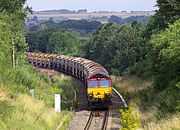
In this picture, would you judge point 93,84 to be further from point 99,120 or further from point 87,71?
point 87,71

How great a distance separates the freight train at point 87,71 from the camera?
31.1 metres

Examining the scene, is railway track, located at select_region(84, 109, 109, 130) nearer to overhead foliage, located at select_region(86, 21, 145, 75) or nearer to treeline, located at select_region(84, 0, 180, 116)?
treeline, located at select_region(84, 0, 180, 116)

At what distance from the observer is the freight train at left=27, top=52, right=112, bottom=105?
102 ft

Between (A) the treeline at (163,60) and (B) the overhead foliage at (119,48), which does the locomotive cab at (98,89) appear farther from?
(B) the overhead foliage at (119,48)

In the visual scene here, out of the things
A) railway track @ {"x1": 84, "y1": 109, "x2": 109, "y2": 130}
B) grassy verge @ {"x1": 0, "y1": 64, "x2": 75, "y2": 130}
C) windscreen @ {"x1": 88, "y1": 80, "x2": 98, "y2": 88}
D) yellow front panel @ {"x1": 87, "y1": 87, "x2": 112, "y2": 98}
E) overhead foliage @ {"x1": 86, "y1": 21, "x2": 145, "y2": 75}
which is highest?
grassy verge @ {"x1": 0, "y1": 64, "x2": 75, "y2": 130}

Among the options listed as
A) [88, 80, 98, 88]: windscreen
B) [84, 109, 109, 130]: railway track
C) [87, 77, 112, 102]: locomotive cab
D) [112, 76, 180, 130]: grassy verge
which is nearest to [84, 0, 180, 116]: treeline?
[112, 76, 180, 130]: grassy verge

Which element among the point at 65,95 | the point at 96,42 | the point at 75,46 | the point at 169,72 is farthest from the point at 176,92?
the point at 75,46

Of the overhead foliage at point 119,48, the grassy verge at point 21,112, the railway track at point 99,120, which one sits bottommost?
the overhead foliage at point 119,48

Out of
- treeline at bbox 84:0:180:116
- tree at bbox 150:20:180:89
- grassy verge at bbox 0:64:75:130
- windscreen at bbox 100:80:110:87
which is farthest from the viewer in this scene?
windscreen at bbox 100:80:110:87

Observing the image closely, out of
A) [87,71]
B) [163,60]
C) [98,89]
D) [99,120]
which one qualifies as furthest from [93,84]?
[87,71]

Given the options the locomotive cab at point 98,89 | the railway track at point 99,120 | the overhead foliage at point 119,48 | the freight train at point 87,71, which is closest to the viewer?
the railway track at point 99,120

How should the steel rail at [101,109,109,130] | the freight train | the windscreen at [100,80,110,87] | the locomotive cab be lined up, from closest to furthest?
the steel rail at [101,109,109,130] → the locomotive cab → the freight train → the windscreen at [100,80,110,87]

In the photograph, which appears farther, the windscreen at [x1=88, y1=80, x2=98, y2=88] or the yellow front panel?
the windscreen at [x1=88, y1=80, x2=98, y2=88]

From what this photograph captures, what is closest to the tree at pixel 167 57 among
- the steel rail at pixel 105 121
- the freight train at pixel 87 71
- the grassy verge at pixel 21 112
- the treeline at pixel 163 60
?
the treeline at pixel 163 60
